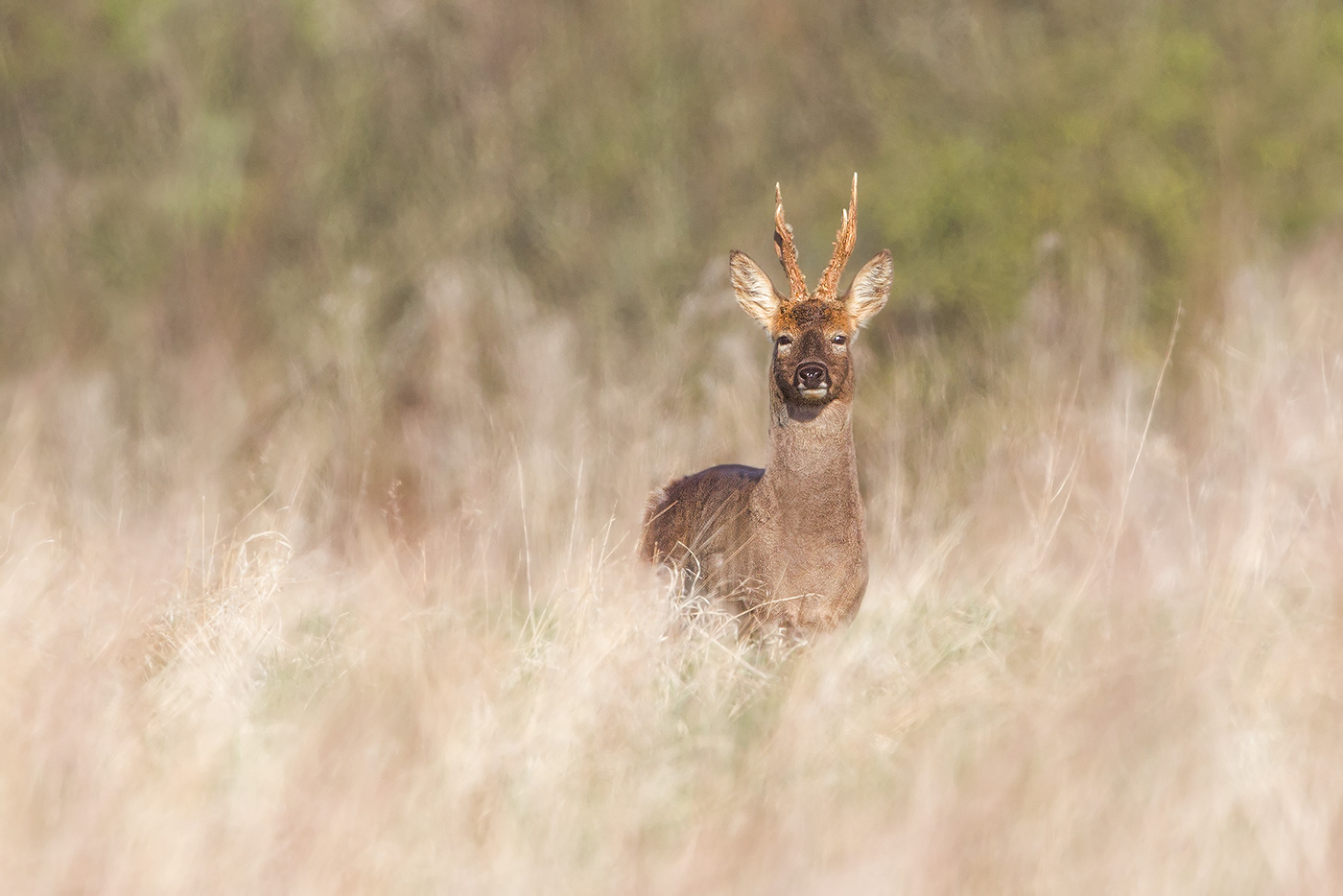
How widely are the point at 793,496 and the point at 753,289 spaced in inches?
30.7

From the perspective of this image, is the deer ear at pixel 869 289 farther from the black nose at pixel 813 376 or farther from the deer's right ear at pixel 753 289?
the black nose at pixel 813 376

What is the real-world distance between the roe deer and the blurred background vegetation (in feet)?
14.8

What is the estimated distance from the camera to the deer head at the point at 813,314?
16.6 feet

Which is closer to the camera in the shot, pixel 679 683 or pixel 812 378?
pixel 679 683

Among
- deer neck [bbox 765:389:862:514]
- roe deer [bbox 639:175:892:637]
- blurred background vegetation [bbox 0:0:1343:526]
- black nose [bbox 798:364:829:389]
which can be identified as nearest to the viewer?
roe deer [bbox 639:175:892:637]

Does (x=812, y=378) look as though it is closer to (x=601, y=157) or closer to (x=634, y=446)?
(x=634, y=446)

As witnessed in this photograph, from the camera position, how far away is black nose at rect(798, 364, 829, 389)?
5000 millimetres

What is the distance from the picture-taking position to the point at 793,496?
511 cm

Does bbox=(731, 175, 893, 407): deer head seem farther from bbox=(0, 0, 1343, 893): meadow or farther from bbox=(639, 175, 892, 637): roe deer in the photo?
bbox=(0, 0, 1343, 893): meadow

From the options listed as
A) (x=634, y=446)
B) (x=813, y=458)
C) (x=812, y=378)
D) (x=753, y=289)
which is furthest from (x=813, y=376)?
(x=634, y=446)

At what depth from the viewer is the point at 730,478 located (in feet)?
17.8

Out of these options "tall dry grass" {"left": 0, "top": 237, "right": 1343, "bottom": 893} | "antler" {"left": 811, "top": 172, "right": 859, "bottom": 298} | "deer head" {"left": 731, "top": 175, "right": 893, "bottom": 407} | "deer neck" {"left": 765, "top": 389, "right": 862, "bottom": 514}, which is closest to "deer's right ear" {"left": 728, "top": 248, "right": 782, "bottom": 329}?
"deer head" {"left": 731, "top": 175, "right": 893, "bottom": 407}

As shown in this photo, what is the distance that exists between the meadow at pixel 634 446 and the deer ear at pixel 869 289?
68cm

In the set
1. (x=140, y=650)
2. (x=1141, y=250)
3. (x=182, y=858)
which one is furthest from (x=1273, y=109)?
(x=182, y=858)
